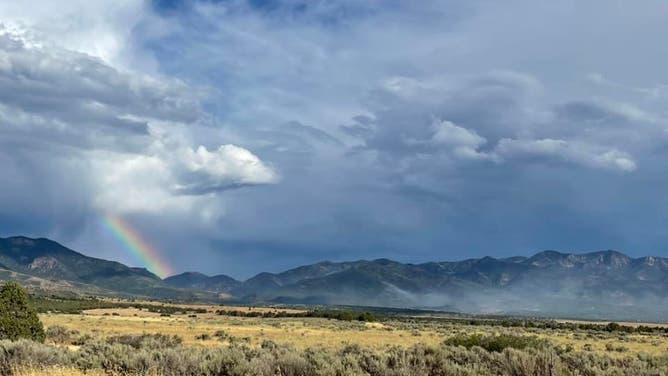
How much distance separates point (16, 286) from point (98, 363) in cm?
1140

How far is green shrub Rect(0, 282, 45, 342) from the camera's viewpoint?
2620 cm

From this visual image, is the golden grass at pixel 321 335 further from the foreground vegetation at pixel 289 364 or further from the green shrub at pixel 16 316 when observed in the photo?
the foreground vegetation at pixel 289 364

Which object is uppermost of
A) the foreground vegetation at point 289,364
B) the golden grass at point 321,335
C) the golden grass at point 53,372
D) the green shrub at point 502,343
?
the green shrub at point 502,343

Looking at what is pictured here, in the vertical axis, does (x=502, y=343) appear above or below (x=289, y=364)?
above

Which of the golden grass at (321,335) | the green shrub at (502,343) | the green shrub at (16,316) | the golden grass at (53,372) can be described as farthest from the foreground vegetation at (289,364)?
the golden grass at (321,335)

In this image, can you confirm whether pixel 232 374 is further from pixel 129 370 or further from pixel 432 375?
pixel 432 375

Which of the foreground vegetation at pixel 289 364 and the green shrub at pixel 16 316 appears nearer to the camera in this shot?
the foreground vegetation at pixel 289 364

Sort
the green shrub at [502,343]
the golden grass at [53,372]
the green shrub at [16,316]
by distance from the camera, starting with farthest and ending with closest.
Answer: the green shrub at [16,316]
the green shrub at [502,343]
the golden grass at [53,372]

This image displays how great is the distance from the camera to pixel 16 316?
26.9 m

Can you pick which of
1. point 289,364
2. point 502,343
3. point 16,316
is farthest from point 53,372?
point 502,343

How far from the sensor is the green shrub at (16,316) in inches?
1032

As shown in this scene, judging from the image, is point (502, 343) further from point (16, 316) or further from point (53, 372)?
point (16, 316)

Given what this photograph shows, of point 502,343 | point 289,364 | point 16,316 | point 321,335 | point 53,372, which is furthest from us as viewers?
point 321,335

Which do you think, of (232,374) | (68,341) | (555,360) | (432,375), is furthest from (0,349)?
(68,341)
